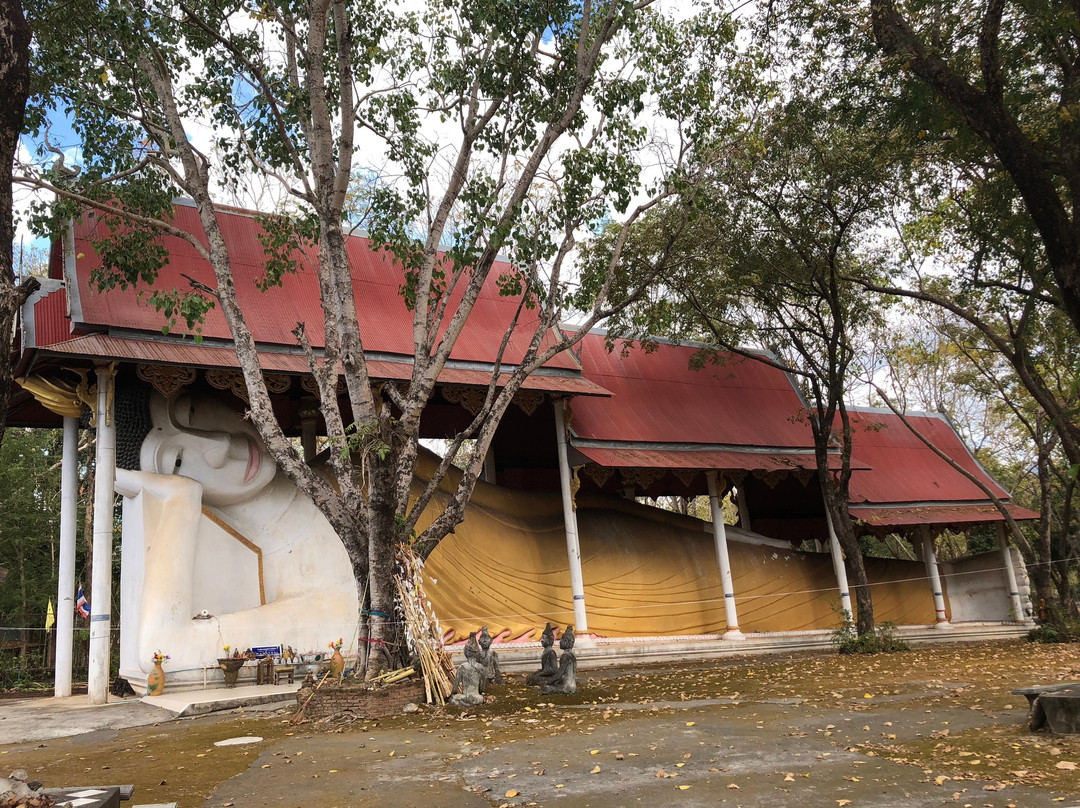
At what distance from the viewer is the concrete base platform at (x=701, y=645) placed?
1225 cm

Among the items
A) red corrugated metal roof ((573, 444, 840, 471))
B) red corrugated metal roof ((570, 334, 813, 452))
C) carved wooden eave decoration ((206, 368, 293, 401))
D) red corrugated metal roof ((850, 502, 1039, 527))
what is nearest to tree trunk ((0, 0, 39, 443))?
carved wooden eave decoration ((206, 368, 293, 401))

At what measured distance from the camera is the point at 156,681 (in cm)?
968

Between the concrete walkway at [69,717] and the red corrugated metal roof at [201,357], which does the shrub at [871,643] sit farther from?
the concrete walkway at [69,717]

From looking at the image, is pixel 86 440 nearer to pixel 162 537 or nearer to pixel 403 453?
pixel 162 537

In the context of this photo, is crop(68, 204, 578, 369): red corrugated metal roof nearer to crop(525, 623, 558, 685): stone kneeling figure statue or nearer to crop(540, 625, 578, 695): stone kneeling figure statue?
crop(525, 623, 558, 685): stone kneeling figure statue

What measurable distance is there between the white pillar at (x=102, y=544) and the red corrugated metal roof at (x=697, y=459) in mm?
6584

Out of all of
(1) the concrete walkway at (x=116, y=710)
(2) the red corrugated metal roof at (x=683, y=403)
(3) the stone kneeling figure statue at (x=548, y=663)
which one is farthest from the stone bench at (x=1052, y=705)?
(2) the red corrugated metal roof at (x=683, y=403)

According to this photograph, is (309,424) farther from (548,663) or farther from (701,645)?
(701,645)

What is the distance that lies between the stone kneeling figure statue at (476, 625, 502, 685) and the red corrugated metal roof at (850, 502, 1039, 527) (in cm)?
844

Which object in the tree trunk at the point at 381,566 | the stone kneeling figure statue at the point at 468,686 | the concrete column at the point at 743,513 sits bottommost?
the stone kneeling figure statue at the point at 468,686

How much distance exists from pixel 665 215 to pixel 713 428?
4.36 metres

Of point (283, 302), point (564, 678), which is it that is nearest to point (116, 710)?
point (564, 678)

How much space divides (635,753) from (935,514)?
12877 mm

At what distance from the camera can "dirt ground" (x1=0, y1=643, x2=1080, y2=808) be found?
435cm
